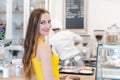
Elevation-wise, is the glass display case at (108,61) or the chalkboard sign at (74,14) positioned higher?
the chalkboard sign at (74,14)

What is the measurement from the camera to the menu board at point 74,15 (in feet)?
14.4

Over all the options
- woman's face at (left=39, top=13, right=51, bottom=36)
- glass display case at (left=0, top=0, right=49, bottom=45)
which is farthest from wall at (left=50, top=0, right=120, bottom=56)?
woman's face at (left=39, top=13, right=51, bottom=36)

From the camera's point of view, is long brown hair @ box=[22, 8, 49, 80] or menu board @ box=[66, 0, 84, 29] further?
menu board @ box=[66, 0, 84, 29]

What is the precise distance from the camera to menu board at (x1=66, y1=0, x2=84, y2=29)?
4383 mm

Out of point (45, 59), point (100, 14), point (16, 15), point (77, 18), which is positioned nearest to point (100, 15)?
point (100, 14)

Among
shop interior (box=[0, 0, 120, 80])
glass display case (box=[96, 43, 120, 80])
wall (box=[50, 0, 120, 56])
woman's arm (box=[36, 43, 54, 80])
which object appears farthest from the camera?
wall (box=[50, 0, 120, 56])

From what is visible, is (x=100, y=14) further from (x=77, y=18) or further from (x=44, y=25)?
(x=44, y=25)

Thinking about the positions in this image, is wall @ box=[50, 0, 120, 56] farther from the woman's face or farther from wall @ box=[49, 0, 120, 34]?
the woman's face

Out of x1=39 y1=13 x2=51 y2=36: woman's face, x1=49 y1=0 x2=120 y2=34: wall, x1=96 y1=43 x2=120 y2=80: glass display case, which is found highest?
x1=49 y1=0 x2=120 y2=34: wall

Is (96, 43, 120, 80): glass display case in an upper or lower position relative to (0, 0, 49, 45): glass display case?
lower

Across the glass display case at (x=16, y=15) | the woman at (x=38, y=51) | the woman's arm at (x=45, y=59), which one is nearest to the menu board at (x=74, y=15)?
the glass display case at (x=16, y=15)

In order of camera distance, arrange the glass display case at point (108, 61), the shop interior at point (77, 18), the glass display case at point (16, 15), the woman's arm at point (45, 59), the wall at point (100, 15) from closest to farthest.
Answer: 1. the woman's arm at point (45, 59)
2. the glass display case at point (108, 61)
3. the shop interior at point (77, 18)
4. the wall at point (100, 15)
5. the glass display case at point (16, 15)

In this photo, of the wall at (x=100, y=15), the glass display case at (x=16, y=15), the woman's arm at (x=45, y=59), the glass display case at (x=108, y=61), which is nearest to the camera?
the woman's arm at (x=45, y=59)

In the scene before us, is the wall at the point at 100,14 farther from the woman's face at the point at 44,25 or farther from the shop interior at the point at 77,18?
the woman's face at the point at 44,25
